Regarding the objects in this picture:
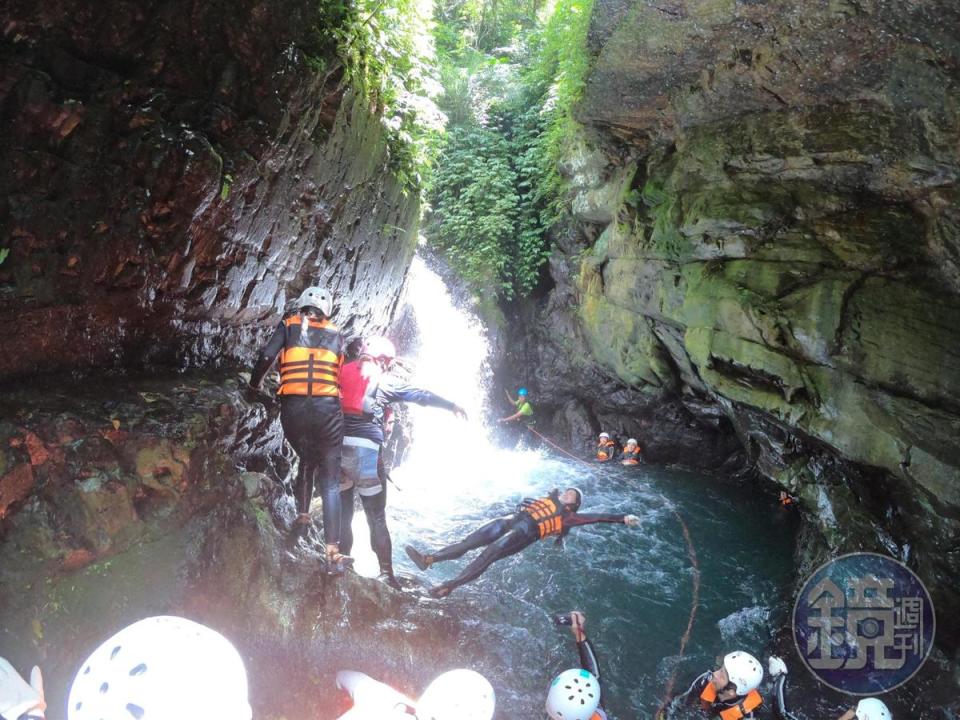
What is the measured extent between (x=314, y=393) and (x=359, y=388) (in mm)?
593

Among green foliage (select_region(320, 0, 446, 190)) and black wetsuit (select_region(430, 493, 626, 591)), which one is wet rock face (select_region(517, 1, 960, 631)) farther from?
black wetsuit (select_region(430, 493, 626, 591))

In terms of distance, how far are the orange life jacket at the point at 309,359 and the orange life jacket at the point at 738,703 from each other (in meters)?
4.60

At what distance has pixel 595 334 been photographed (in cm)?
1143

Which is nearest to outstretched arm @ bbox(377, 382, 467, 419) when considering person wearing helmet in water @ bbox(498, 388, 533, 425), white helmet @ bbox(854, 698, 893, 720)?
white helmet @ bbox(854, 698, 893, 720)

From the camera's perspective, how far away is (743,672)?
4941 mm

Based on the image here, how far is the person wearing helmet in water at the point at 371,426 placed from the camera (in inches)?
199

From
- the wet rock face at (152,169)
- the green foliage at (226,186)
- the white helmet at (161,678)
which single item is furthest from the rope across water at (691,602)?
the green foliage at (226,186)

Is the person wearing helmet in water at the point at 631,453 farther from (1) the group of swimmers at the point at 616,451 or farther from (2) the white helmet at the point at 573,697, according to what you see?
(2) the white helmet at the point at 573,697

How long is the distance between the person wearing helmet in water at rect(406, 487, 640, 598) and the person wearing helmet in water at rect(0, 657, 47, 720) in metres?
3.35

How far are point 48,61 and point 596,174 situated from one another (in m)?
8.19

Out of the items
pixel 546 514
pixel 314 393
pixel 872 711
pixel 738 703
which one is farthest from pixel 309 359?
pixel 872 711

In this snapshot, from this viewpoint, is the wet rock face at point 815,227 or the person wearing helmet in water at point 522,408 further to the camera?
the person wearing helmet in water at point 522,408

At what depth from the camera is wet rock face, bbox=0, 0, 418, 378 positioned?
3.48 meters

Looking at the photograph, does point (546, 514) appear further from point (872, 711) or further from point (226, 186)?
point (226, 186)
